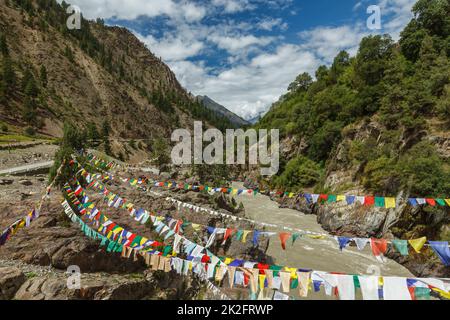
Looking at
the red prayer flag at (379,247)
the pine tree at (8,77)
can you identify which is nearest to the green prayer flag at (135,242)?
the red prayer flag at (379,247)

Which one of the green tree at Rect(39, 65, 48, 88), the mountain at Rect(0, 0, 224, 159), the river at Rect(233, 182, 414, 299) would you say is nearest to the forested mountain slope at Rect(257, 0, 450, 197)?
the river at Rect(233, 182, 414, 299)

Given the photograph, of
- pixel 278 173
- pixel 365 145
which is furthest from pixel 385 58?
pixel 278 173

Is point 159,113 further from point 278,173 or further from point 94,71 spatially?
point 278,173

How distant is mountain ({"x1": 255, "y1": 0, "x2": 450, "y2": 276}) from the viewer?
20828 mm

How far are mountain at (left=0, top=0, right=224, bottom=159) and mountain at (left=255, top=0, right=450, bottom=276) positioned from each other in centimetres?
5293

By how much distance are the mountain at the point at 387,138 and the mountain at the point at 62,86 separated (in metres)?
52.9

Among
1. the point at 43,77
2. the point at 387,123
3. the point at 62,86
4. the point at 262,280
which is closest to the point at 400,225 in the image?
the point at 387,123

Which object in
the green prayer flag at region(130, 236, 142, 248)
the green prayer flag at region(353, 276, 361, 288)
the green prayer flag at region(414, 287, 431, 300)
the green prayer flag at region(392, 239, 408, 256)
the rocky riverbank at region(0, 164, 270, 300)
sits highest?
the green prayer flag at region(392, 239, 408, 256)

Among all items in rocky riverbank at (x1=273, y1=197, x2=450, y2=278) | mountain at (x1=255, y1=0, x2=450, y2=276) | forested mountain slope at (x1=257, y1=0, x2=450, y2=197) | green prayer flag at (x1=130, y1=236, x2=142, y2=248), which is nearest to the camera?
green prayer flag at (x1=130, y1=236, x2=142, y2=248)

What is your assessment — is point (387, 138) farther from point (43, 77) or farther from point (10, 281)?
point (43, 77)

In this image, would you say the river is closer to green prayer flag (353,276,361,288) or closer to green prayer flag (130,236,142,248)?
green prayer flag (353,276,361,288)

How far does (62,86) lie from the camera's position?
281 ft

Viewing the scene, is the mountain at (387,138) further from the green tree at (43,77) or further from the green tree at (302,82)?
the green tree at (43,77)

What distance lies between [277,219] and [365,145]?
12.8 metres
